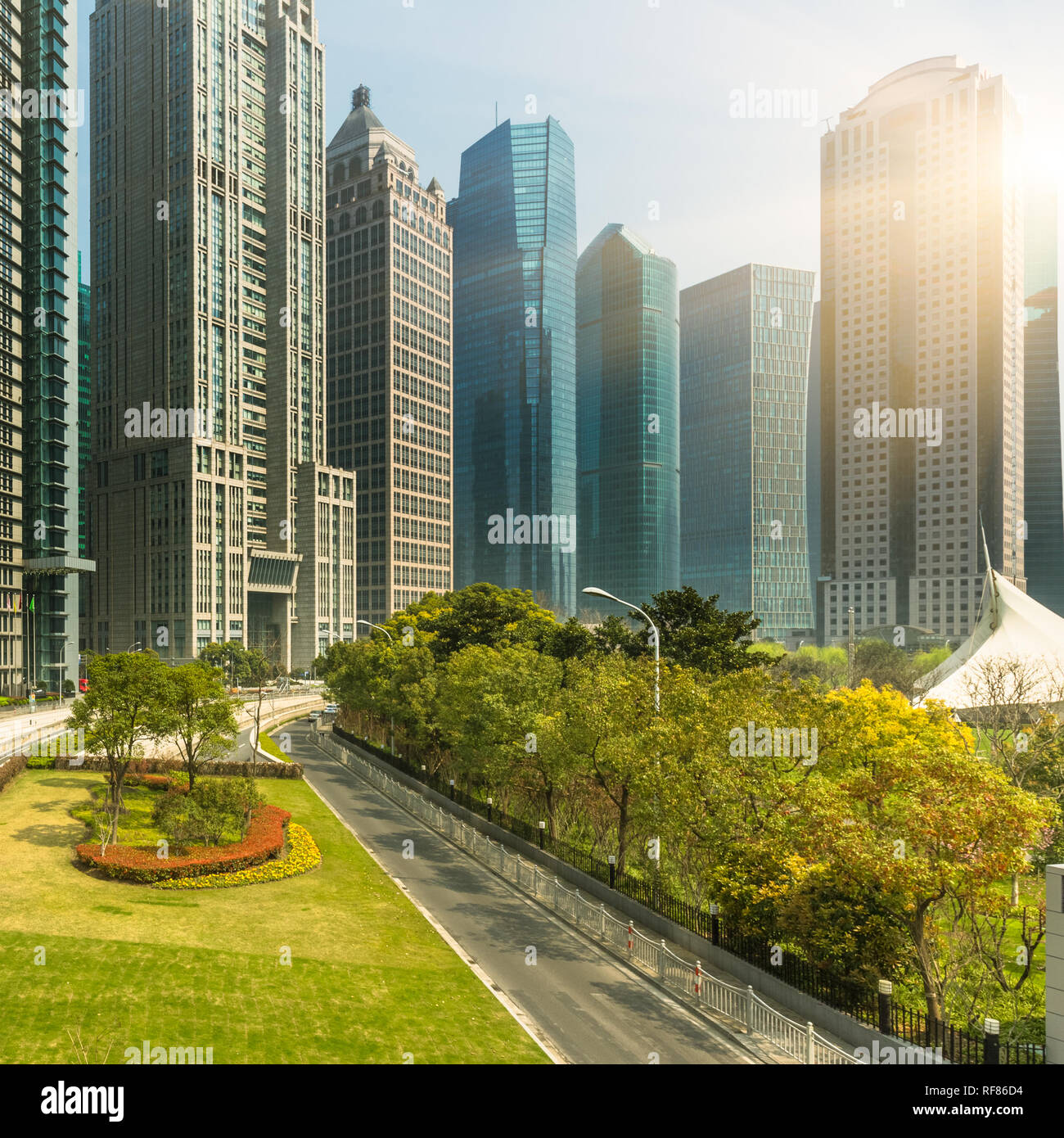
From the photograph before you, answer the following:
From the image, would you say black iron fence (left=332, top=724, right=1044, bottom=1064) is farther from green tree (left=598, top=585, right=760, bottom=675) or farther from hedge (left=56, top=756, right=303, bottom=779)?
hedge (left=56, top=756, right=303, bottom=779)

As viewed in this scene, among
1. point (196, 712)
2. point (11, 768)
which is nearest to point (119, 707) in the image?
point (196, 712)

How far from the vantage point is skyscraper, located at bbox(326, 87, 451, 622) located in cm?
16100

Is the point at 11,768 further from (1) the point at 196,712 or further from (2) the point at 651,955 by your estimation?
(2) the point at 651,955

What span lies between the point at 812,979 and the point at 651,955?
5.05 metres

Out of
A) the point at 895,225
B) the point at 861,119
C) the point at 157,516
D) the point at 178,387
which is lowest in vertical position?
the point at 157,516

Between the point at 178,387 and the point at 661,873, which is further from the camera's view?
the point at 178,387

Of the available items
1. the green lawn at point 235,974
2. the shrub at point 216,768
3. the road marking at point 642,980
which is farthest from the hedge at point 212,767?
the green lawn at point 235,974

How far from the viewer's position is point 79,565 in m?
102

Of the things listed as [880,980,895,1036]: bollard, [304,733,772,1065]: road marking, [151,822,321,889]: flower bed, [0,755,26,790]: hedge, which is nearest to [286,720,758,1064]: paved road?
[304,733,772,1065]: road marking

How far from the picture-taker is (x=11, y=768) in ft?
126

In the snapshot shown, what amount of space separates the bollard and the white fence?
96 centimetres
